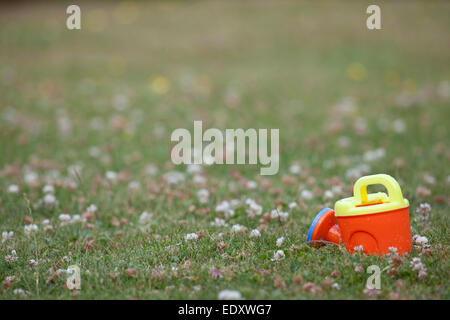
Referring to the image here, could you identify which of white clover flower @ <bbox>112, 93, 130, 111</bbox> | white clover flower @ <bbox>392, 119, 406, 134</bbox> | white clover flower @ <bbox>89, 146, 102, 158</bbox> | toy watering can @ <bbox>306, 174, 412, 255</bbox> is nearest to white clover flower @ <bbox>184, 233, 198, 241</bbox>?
toy watering can @ <bbox>306, 174, 412, 255</bbox>

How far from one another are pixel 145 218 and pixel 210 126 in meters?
2.86

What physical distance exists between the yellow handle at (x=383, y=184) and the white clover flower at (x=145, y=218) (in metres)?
1.78

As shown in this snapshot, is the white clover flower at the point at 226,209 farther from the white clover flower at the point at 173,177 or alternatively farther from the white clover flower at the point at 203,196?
the white clover flower at the point at 173,177

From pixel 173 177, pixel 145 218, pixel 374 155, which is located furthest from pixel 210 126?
pixel 145 218

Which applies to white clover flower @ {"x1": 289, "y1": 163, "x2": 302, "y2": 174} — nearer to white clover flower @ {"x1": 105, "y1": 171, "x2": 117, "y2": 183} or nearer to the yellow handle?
white clover flower @ {"x1": 105, "y1": 171, "x2": 117, "y2": 183}

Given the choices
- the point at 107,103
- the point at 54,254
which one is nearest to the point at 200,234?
the point at 54,254

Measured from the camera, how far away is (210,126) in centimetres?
668

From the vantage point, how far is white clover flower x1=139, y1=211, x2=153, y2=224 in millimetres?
3985

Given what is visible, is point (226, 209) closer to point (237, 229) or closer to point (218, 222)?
point (218, 222)

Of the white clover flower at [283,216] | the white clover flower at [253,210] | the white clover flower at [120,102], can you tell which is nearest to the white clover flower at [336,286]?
the white clover flower at [283,216]

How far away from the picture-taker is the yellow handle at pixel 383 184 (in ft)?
9.71

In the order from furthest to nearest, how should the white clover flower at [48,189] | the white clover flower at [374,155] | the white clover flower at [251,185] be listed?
the white clover flower at [374,155] → the white clover flower at [251,185] → the white clover flower at [48,189]

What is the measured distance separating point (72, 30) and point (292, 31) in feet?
17.5

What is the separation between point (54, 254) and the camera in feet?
11.0
